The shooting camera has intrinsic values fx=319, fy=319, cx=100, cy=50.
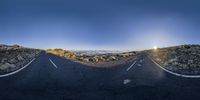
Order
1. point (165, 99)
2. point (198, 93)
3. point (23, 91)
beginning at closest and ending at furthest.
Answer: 1. point (165, 99)
2. point (198, 93)
3. point (23, 91)

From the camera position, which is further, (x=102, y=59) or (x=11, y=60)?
(x=102, y=59)

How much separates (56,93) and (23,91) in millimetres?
1244

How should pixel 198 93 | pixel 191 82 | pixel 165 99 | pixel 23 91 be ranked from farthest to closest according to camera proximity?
pixel 191 82, pixel 23 91, pixel 198 93, pixel 165 99

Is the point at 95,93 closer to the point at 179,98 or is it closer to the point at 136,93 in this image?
the point at 136,93

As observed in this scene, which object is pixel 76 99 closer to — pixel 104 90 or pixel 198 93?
pixel 104 90

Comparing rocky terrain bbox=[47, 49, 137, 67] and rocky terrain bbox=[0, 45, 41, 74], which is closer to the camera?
rocky terrain bbox=[0, 45, 41, 74]

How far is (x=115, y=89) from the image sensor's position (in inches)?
448

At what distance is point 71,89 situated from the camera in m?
11.5

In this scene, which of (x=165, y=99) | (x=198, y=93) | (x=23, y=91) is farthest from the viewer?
(x=23, y=91)

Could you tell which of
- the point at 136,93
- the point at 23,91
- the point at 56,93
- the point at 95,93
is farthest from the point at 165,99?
the point at 23,91

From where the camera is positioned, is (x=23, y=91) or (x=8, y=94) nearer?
(x=8, y=94)

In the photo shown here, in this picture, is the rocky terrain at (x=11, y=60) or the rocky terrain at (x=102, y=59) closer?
the rocky terrain at (x=11, y=60)

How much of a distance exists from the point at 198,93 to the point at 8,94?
236 inches

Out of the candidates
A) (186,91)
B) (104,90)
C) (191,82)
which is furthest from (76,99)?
(191,82)
